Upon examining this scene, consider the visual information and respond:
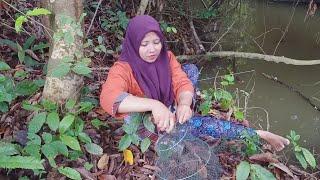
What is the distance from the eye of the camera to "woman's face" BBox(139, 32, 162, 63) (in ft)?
8.57

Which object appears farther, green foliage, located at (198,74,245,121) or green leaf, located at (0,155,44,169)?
green foliage, located at (198,74,245,121)

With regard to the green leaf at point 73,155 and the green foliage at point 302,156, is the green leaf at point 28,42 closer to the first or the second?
the green leaf at point 73,155

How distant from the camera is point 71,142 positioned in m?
2.47

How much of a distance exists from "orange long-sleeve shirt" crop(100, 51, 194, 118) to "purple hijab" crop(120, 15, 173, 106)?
38 millimetres

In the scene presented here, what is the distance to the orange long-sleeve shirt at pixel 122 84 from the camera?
2504 mm

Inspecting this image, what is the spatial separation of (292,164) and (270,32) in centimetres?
380

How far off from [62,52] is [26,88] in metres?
0.45

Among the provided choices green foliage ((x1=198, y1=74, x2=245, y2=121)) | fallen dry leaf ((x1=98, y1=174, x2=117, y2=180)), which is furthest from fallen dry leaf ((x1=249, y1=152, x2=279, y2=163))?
fallen dry leaf ((x1=98, y1=174, x2=117, y2=180))

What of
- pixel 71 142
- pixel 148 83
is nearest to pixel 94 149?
pixel 71 142

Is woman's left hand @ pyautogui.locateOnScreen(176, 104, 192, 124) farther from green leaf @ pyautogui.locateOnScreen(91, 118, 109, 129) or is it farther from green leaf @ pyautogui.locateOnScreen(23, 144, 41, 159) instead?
green leaf @ pyautogui.locateOnScreen(23, 144, 41, 159)

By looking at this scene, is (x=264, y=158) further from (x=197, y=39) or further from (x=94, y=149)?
(x=197, y=39)

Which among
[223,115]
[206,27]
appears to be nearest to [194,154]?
[223,115]

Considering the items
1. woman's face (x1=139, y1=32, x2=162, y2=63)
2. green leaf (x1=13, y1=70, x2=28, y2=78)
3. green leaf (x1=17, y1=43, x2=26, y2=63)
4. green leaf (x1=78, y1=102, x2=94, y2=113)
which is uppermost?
woman's face (x1=139, y1=32, x2=162, y2=63)

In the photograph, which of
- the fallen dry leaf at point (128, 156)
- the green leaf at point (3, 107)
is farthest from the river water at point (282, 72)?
the green leaf at point (3, 107)
